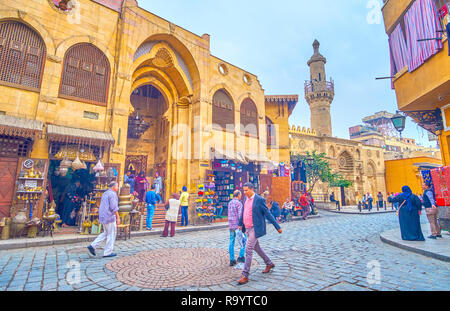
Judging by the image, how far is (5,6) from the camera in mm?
8859

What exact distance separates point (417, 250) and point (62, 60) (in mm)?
14005

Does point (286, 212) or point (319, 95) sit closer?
point (286, 212)

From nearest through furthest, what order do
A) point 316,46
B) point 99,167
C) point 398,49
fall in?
point 99,167, point 398,49, point 316,46

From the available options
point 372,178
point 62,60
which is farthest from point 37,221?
point 372,178

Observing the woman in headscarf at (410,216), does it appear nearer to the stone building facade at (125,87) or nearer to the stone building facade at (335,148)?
the stone building facade at (125,87)

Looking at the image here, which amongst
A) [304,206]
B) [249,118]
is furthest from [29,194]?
[304,206]

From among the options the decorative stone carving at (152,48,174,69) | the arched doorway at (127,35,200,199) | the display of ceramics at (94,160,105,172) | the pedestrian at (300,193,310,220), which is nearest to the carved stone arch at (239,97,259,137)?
the arched doorway at (127,35,200,199)

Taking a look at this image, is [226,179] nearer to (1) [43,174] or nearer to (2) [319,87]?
(1) [43,174]

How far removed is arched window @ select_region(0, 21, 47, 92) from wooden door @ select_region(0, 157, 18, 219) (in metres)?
3.04

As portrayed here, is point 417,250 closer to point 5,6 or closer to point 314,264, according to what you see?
point 314,264

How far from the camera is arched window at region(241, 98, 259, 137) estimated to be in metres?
17.1

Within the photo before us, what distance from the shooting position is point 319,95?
32.5m

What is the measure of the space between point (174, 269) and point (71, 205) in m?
7.74

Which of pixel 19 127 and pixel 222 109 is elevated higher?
pixel 222 109
